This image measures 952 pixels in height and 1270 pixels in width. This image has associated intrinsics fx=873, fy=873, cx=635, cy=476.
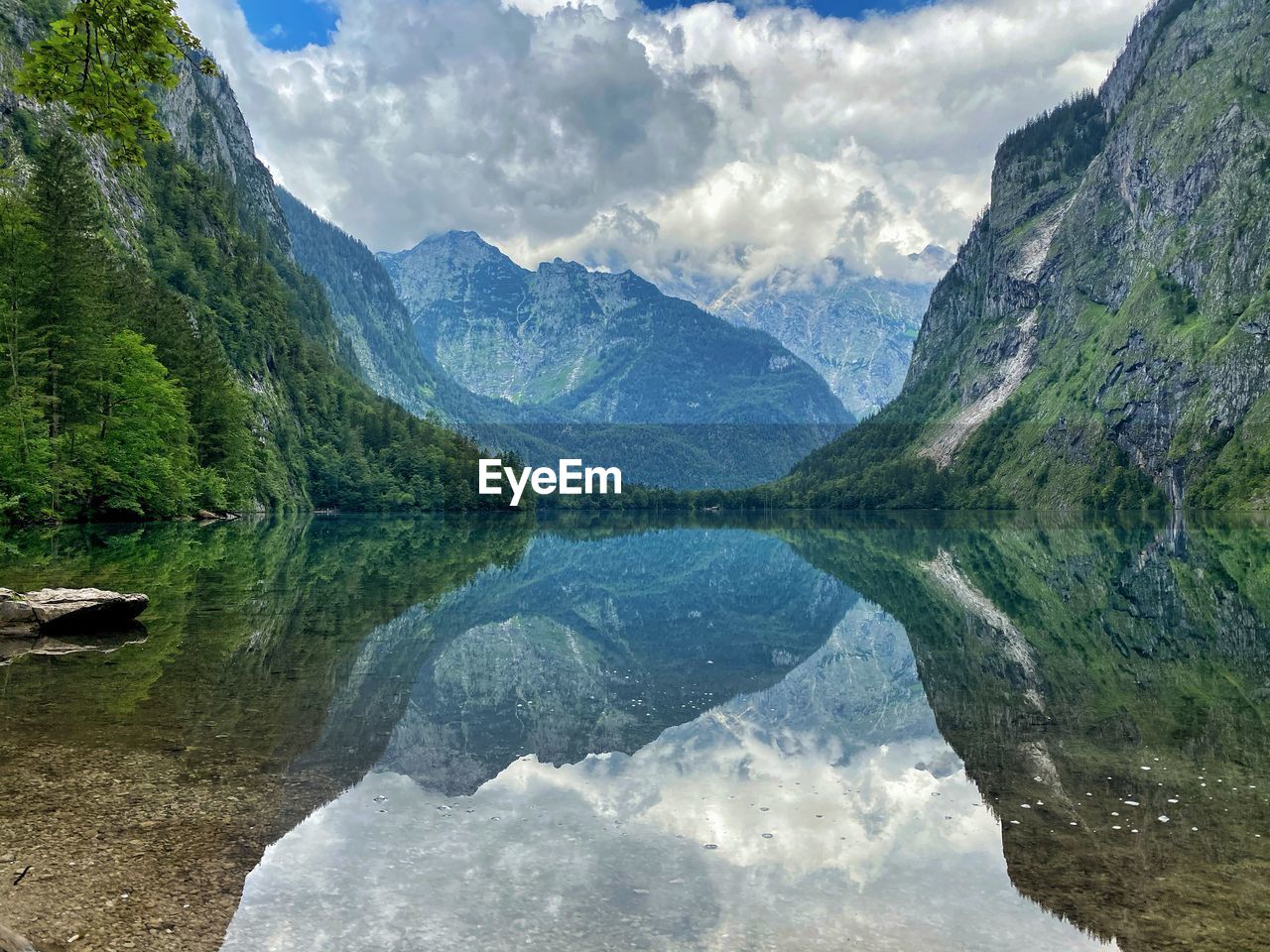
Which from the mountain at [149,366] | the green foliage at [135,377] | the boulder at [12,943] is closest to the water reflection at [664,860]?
the boulder at [12,943]

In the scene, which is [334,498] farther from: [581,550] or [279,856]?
[279,856]

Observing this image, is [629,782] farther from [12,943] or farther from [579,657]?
[579,657]

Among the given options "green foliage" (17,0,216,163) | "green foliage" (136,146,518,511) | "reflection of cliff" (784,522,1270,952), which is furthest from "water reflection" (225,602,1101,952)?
"green foliage" (136,146,518,511)

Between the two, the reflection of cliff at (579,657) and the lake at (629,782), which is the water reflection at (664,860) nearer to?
the lake at (629,782)

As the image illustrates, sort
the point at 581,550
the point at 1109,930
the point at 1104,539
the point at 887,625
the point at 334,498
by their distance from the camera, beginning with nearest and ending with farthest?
1. the point at 1109,930
2. the point at 887,625
3. the point at 581,550
4. the point at 1104,539
5. the point at 334,498

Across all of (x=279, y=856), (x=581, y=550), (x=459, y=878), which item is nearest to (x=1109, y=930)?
(x=459, y=878)

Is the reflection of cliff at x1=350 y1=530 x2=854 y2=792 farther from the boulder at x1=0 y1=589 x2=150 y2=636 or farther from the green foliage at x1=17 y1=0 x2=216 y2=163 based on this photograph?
the green foliage at x1=17 y1=0 x2=216 y2=163

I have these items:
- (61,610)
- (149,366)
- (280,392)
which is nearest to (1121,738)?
(61,610)
